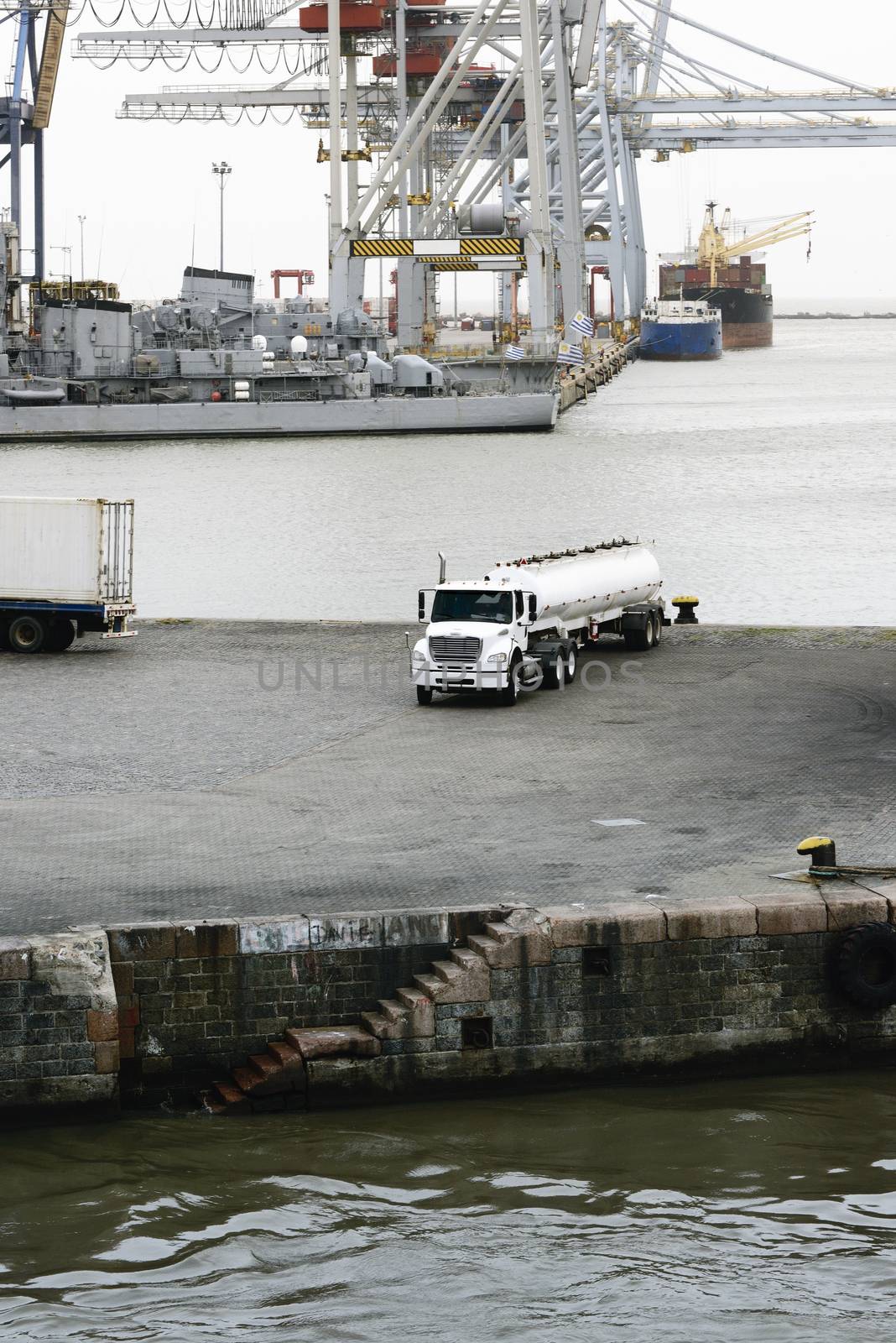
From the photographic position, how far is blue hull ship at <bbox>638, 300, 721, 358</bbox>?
185 meters

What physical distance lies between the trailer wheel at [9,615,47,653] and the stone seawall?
54.2ft

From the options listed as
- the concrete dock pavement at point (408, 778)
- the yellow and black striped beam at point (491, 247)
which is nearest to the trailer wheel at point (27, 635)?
the concrete dock pavement at point (408, 778)

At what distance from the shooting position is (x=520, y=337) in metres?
131

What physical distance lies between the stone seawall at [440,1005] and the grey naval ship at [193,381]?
78.6 m

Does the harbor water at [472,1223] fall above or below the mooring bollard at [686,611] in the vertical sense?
below

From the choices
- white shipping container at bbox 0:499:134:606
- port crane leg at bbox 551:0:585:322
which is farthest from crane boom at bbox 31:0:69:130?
white shipping container at bbox 0:499:134:606

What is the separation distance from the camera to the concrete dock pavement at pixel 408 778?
1516 cm

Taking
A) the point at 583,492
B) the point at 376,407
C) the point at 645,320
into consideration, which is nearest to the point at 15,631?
the point at 583,492

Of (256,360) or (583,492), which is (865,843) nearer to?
(583,492)

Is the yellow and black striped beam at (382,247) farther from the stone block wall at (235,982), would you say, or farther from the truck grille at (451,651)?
the stone block wall at (235,982)

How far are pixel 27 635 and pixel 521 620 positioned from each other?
29.3 feet

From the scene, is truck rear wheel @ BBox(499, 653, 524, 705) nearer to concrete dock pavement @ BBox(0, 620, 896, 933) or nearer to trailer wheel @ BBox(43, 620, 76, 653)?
concrete dock pavement @ BBox(0, 620, 896, 933)

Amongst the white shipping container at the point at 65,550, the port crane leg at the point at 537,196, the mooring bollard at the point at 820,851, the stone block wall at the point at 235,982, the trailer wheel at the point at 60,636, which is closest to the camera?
the stone block wall at the point at 235,982

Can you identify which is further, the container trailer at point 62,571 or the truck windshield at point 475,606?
the container trailer at point 62,571
